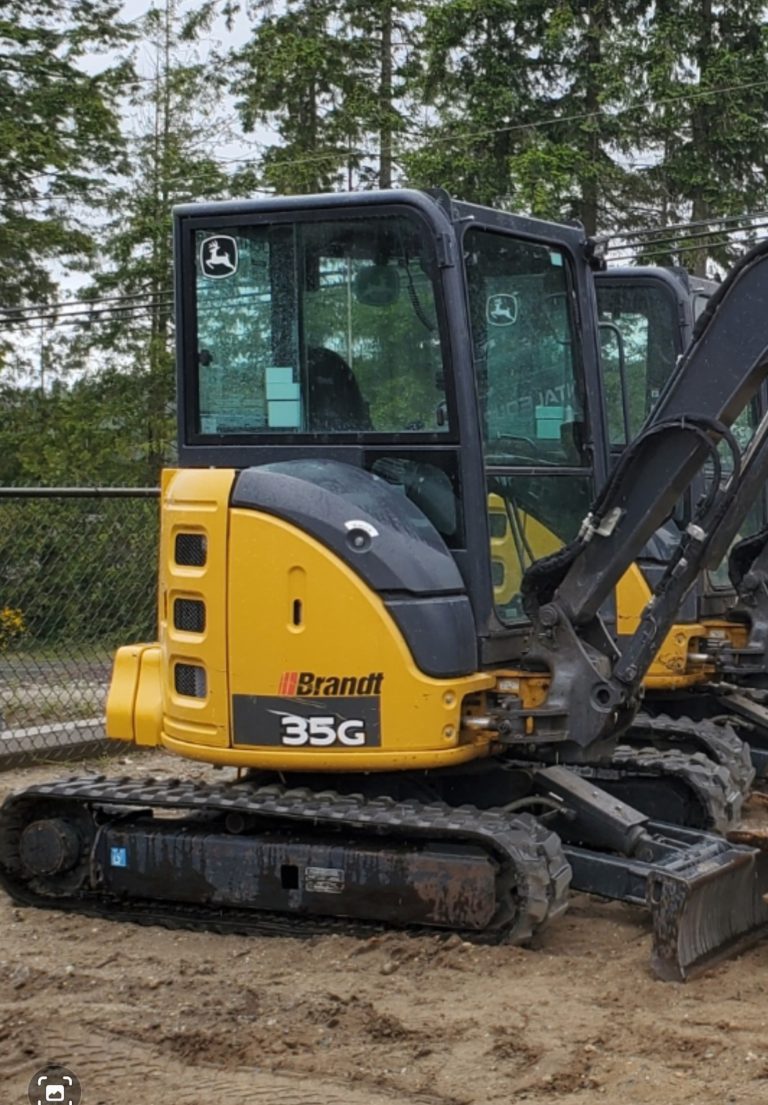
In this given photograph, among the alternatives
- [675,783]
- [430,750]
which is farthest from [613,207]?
[430,750]

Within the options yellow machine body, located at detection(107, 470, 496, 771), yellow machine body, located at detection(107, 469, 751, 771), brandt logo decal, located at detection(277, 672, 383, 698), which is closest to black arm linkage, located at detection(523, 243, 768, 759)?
yellow machine body, located at detection(107, 469, 751, 771)

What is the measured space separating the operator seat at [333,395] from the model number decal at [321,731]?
3.75 ft

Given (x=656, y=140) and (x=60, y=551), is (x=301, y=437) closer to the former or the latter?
(x=60, y=551)

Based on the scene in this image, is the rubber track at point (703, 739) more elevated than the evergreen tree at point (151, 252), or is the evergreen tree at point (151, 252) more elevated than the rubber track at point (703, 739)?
the evergreen tree at point (151, 252)

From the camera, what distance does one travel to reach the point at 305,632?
5789 millimetres

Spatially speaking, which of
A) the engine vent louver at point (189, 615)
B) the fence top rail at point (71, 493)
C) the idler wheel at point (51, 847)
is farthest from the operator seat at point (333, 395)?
the fence top rail at point (71, 493)

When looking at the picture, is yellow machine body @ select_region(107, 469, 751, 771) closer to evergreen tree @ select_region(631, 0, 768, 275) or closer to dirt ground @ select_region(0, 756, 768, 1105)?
dirt ground @ select_region(0, 756, 768, 1105)

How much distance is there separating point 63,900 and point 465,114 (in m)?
19.3

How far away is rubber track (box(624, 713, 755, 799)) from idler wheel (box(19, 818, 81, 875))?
9.85 ft

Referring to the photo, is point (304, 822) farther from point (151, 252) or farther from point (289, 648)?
point (151, 252)

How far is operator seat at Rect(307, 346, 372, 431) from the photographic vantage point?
6027 mm

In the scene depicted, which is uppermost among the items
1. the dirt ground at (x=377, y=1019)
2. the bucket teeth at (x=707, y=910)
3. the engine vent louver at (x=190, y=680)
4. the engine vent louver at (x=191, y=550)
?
the engine vent louver at (x=191, y=550)

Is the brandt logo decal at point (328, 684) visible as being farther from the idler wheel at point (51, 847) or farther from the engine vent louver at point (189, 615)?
the idler wheel at point (51, 847)

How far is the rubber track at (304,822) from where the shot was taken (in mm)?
5504
